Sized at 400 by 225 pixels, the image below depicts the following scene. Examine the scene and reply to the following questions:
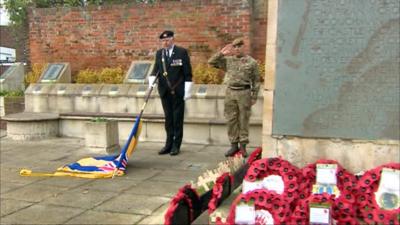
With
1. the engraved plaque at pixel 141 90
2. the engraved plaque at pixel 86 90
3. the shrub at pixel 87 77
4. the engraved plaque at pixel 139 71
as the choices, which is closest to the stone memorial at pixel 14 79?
the shrub at pixel 87 77

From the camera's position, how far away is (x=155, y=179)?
6.39 metres

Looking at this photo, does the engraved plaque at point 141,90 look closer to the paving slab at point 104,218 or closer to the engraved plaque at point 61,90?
the engraved plaque at point 61,90

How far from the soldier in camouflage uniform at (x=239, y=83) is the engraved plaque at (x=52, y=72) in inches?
193

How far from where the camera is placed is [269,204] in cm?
382

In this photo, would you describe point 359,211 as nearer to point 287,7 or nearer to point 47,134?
point 287,7

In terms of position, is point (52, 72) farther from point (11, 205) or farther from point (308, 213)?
point (308, 213)

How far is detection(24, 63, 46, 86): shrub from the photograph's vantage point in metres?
11.4

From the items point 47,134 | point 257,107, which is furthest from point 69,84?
point 257,107

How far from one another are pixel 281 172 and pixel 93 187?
2777 mm

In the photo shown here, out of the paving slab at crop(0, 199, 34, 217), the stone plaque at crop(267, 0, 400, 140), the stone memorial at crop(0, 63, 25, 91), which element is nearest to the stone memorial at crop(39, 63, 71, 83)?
the stone memorial at crop(0, 63, 25, 91)

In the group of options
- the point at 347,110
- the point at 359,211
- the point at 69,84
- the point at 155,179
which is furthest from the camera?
the point at 69,84

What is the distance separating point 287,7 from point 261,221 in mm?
1734

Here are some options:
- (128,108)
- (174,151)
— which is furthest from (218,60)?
(128,108)

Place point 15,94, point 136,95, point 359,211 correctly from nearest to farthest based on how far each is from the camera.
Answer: point 359,211 → point 136,95 → point 15,94
